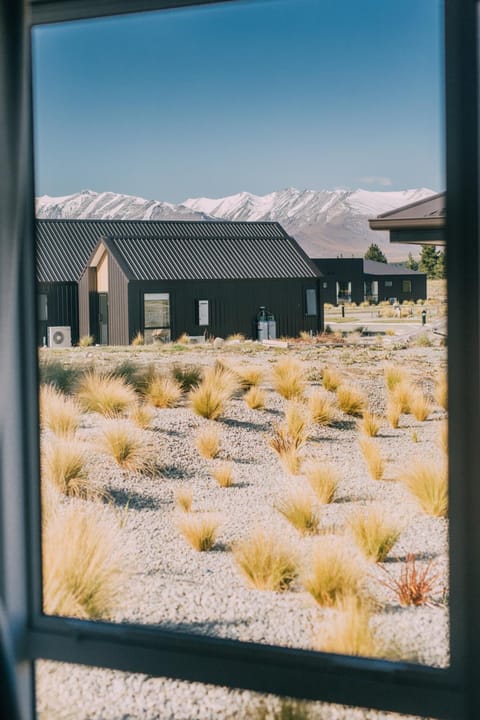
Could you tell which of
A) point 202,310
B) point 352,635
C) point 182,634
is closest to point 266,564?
point 352,635

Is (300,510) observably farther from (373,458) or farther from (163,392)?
(163,392)

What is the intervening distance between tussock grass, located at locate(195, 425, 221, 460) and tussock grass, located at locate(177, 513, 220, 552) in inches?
12.9

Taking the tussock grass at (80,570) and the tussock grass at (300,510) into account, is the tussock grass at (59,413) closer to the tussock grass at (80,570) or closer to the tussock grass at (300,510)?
the tussock grass at (80,570)

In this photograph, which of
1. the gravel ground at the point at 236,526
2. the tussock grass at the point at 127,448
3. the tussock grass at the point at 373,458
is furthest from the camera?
the tussock grass at the point at 127,448

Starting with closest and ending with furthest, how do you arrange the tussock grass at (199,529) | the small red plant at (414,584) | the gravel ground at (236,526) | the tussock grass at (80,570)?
the gravel ground at (236,526), the tussock grass at (80,570), the small red plant at (414,584), the tussock grass at (199,529)

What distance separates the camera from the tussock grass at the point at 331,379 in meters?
3.37

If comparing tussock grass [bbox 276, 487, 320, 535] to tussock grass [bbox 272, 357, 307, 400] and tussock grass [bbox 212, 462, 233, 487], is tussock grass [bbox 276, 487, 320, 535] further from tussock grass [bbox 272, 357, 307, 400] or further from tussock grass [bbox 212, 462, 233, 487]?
tussock grass [bbox 272, 357, 307, 400]

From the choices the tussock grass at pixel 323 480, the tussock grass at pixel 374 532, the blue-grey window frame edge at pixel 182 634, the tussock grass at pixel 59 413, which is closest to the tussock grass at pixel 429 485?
the tussock grass at pixel 374 532

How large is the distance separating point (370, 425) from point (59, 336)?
134 cm

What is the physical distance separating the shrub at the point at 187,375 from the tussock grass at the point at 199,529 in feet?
2.17

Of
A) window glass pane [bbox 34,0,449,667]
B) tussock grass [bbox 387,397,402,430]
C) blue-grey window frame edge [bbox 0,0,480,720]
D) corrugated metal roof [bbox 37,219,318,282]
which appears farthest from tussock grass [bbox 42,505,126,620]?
tussock grass [bbox 387,397,402,430]

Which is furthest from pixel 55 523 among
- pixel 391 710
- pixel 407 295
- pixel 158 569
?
pixel 391 710

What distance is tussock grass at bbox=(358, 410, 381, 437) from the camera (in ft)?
10.8

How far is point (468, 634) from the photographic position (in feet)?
4.12
